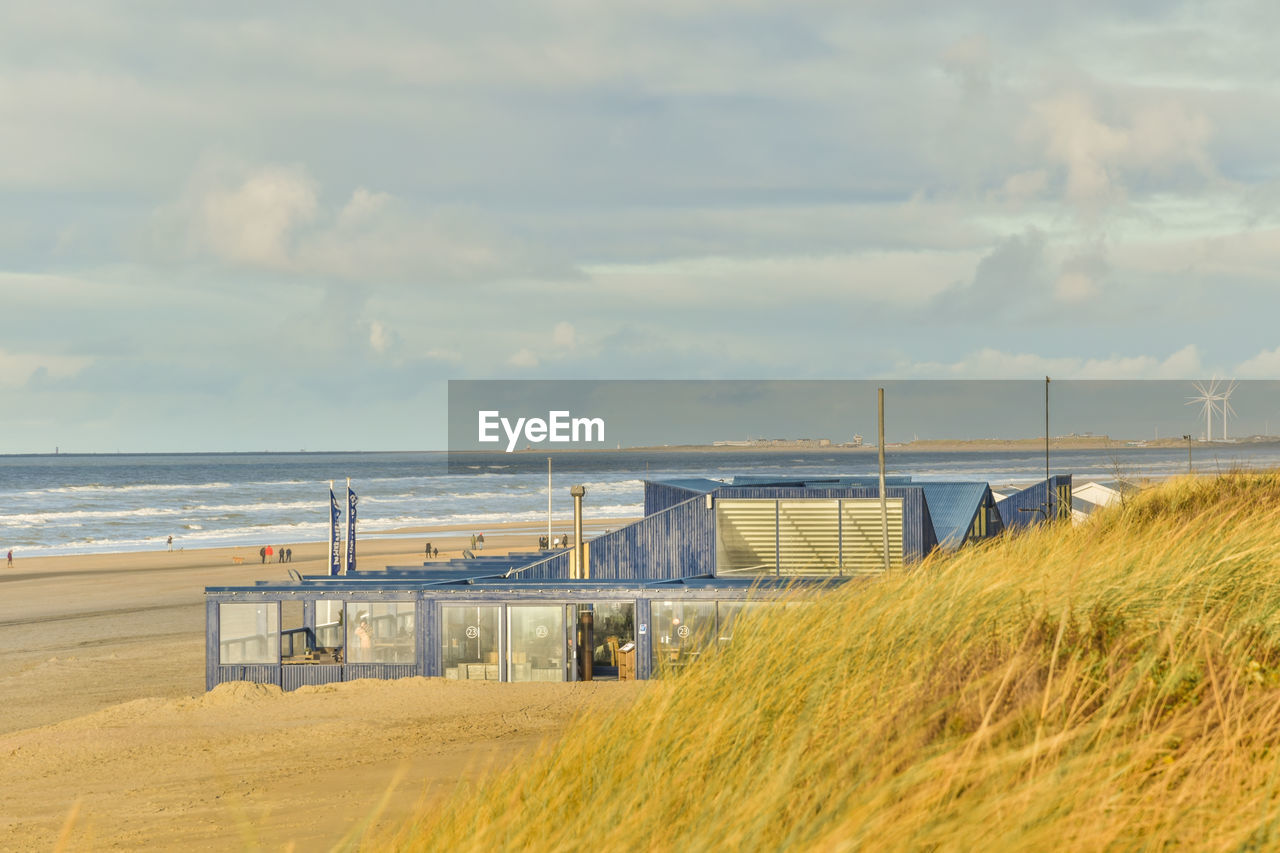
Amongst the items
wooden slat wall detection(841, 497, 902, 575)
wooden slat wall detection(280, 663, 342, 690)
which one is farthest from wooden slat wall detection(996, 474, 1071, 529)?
wooden slat wall detection(280, 663, 342, 690)

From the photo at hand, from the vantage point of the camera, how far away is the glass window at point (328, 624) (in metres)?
23.3

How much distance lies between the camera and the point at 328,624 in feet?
76.9

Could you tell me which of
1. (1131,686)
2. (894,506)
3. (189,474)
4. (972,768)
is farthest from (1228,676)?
(189,474)

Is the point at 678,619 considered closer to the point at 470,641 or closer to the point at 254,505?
the point at 470,641

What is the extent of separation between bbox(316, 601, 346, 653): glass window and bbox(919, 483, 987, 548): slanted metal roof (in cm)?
1357

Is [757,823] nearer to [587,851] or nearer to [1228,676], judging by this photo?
[587,851]

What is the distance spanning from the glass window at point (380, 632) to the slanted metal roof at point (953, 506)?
39.8 feet

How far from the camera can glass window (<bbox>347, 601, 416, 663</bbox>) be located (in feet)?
70.8

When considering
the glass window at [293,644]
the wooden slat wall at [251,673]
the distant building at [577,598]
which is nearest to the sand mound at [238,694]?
the wooden slat wall at [251,673]

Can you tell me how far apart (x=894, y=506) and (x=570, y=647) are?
301 inches

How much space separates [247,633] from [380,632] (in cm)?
286

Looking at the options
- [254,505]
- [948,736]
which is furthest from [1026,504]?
[254,505]

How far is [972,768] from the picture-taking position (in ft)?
13.9

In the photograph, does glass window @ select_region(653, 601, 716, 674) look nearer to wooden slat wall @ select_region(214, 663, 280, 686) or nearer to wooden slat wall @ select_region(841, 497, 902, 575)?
wooden slat wall @ select_region(841, 497, 902, 575)
